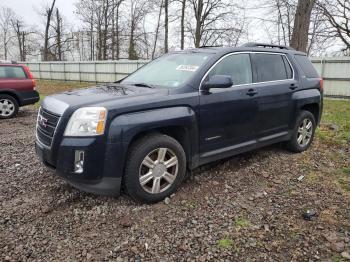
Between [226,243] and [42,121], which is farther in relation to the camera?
[42,121]

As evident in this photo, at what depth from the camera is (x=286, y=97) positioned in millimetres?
5027

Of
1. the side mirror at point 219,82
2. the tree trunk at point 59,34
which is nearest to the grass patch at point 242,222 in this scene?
the side mirror at point 219,82

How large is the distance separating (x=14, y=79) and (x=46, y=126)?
21.3 feet

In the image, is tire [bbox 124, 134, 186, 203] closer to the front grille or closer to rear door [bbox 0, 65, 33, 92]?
the front grille

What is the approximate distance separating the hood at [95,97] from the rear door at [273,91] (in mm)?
1674

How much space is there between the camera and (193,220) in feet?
11.0

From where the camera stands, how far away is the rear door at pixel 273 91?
15.3 feet

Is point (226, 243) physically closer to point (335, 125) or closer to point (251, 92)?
point (251, 92)

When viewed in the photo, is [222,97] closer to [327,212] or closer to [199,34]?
[327,212]

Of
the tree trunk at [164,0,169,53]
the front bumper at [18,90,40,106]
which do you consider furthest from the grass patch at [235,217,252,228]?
the tree trunk at [164,0,169,53]

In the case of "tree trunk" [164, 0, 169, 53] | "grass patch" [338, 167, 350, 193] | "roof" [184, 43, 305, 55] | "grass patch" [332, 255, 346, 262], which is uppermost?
"tree trunk" [164, 0, 169, 53]

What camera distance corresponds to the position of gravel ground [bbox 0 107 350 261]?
9.37 ft

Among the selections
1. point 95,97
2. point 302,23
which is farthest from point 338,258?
point 302,23

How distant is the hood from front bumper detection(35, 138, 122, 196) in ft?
1.30
